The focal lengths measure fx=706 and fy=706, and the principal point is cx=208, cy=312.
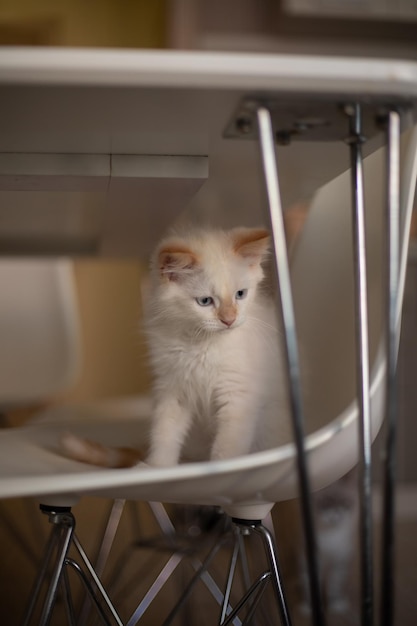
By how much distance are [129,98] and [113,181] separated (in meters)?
0.23

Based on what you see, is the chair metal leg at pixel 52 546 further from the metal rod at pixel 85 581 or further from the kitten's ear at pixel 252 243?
the kitten's ear at pixel 252 243

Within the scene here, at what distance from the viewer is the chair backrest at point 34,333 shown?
1908 mm

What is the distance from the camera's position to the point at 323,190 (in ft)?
3.61

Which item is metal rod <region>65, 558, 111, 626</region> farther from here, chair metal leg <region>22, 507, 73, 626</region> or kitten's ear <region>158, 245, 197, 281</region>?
kitten's ear <region>158, 245, 197, 281</region>

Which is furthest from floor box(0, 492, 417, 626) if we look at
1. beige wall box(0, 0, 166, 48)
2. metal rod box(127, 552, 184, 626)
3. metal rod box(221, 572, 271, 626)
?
beige wall box(0, 0, 166, 48)

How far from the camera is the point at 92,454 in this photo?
0.86 metres

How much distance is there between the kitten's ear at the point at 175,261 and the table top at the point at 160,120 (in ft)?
0.27

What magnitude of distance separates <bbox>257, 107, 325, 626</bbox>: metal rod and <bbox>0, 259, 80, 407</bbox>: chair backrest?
1417mm

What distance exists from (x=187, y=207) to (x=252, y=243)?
31cm

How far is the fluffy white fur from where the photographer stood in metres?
0.84

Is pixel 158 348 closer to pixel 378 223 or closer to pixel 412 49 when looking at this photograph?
pixel 378 223

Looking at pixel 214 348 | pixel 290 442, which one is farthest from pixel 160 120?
pixel 290 442

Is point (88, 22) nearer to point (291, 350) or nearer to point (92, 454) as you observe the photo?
point (92, 454)

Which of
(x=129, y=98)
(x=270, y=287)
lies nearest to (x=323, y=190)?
(x=270, y=287)
